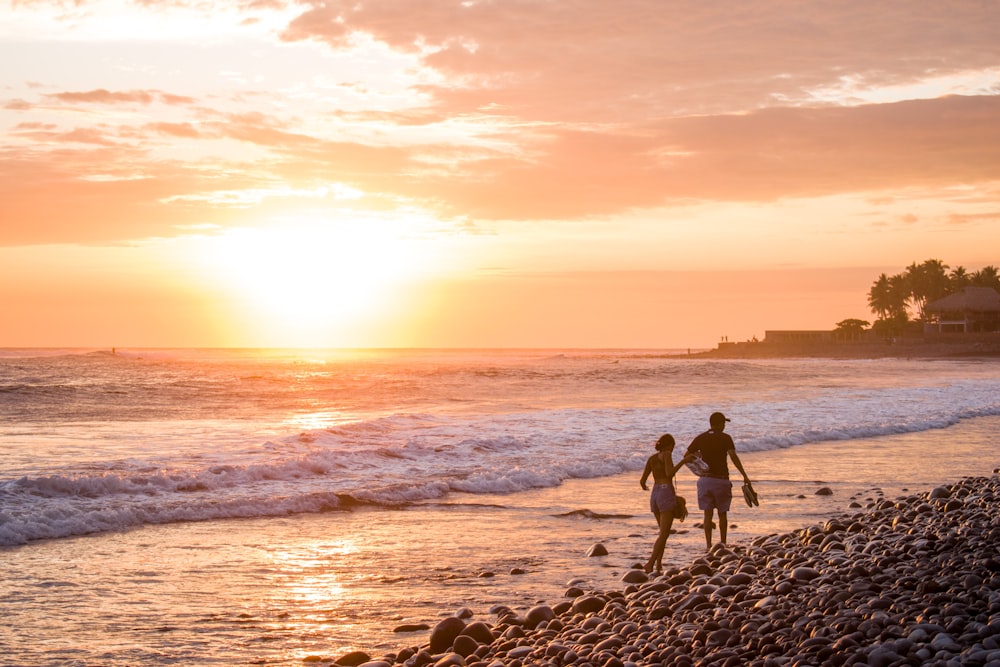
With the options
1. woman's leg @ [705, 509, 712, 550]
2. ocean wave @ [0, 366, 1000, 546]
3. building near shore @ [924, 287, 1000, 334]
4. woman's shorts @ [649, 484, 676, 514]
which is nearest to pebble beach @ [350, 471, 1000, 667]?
woman's shorts @ [649, 484, 676, 514]

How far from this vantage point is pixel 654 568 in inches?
437

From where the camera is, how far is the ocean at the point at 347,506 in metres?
9.48

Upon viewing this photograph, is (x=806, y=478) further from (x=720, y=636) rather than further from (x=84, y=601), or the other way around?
(x=84, y=601)

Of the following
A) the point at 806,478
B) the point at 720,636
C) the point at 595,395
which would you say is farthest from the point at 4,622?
the point at 595,395

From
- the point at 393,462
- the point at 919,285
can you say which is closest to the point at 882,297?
the point at 919,285

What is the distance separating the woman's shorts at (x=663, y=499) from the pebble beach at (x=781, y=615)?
754 millimetres

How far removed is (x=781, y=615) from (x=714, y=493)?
462 cm

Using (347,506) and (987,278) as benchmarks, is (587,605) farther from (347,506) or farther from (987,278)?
(987,278)

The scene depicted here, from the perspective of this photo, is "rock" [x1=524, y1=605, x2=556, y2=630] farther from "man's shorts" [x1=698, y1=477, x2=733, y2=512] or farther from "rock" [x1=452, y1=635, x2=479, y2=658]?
"man's shorts" [x1=698, y1=477, x2=733, y2=512]

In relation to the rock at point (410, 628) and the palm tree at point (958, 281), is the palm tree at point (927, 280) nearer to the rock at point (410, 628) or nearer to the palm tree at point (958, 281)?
the palm tree at point (958, 281)

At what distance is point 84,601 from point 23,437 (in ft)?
61.7

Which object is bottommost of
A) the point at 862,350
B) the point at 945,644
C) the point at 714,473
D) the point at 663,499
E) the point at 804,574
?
the point at 862,350

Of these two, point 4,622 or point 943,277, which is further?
point 943,277

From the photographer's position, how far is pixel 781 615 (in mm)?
7789
